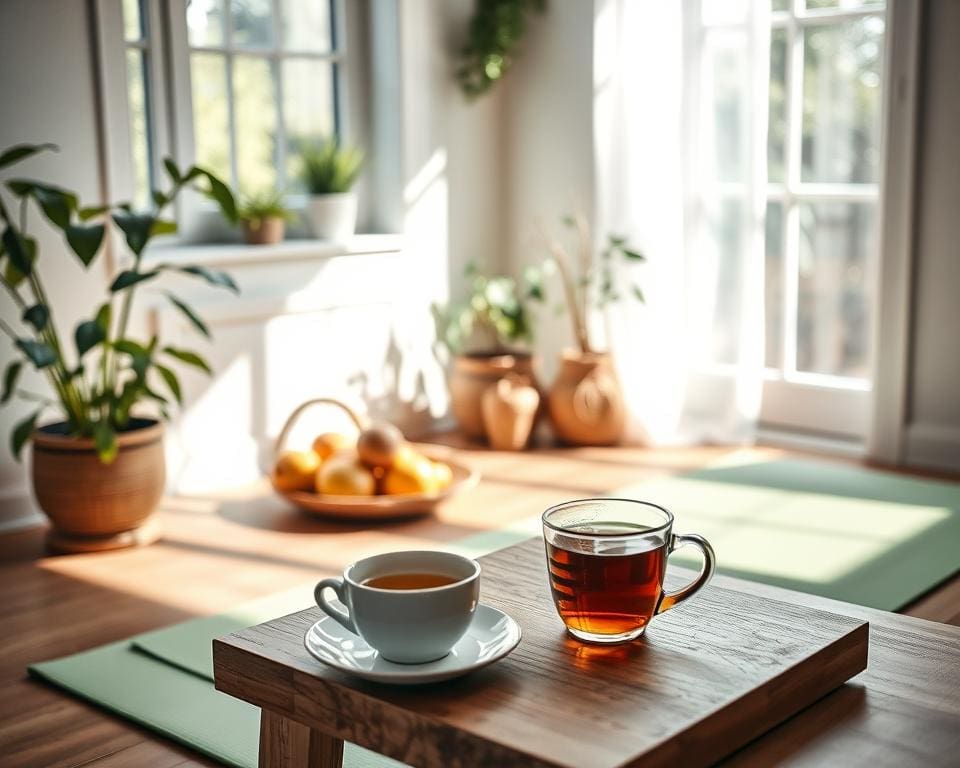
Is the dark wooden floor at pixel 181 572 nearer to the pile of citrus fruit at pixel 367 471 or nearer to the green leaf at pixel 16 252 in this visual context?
the pile of citrus fruit at pixel 367 471

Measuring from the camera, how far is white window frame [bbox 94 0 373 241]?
349cm

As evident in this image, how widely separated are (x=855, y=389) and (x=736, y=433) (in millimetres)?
435

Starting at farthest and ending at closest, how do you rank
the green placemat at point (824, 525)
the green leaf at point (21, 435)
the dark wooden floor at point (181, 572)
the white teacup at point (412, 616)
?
the green leaf at point (21, 435), the green placemat at point (824, 525), the dark wooden floor at point (181, 572), the white teacup at point (412, 616)

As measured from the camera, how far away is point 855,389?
166 inches

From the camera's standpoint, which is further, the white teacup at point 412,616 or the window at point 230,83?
the window at point 230,83

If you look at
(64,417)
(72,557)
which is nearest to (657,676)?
(72,557)

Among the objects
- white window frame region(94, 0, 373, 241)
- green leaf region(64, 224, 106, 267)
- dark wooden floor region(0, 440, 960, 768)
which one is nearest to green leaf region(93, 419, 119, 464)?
dark wooden floor region(0, 440, 960, 768)

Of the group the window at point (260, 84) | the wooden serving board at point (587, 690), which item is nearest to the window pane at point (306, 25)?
the window at point (260, 84)

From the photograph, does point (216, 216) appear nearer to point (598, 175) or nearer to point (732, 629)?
point (598, 175)

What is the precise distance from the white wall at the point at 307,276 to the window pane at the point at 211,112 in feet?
1.27

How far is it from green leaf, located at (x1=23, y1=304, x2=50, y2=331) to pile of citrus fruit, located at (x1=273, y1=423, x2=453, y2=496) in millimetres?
791

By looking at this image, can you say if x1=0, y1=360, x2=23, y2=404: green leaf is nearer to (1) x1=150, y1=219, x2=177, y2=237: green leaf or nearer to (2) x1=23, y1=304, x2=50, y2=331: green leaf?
(2) x1=23, y1=304, x2=50, y2=331: green leaf

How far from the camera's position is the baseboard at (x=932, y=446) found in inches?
154

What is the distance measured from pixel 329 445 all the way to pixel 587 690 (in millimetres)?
2488
